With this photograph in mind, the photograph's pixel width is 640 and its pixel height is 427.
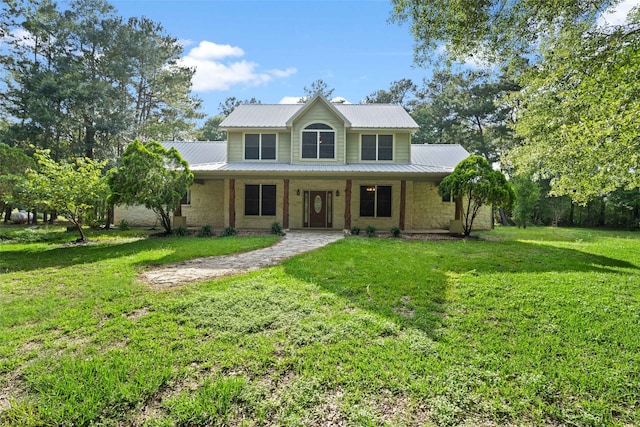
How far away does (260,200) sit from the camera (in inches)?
616

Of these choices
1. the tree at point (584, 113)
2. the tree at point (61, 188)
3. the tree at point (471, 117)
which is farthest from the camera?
the tree at point (471, 117)

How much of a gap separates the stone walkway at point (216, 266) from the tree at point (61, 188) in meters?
5.52

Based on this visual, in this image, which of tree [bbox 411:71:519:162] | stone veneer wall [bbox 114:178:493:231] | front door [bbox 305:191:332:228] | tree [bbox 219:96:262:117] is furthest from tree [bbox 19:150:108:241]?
tree [bbox 219:96:262:117]

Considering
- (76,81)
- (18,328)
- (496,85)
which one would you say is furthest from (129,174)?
(496,85)

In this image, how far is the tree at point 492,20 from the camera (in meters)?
6.75

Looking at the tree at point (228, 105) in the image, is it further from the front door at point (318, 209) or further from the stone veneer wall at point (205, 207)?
the front door at point (318, 209)

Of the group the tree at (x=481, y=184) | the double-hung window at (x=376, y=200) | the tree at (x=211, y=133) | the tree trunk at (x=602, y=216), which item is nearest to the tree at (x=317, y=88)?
the tree at (x=211, y=133)

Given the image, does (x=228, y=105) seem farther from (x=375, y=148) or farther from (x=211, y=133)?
(x=375, y=148)

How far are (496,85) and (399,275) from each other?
26.8 metres

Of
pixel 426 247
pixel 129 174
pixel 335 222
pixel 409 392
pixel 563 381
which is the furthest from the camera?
pixel 335 222

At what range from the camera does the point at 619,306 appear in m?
4.70

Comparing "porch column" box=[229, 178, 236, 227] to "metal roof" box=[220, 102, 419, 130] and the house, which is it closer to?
the house

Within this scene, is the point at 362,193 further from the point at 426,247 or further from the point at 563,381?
the point at 563,381

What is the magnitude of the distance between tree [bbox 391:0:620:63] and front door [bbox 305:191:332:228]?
29.1 ft
